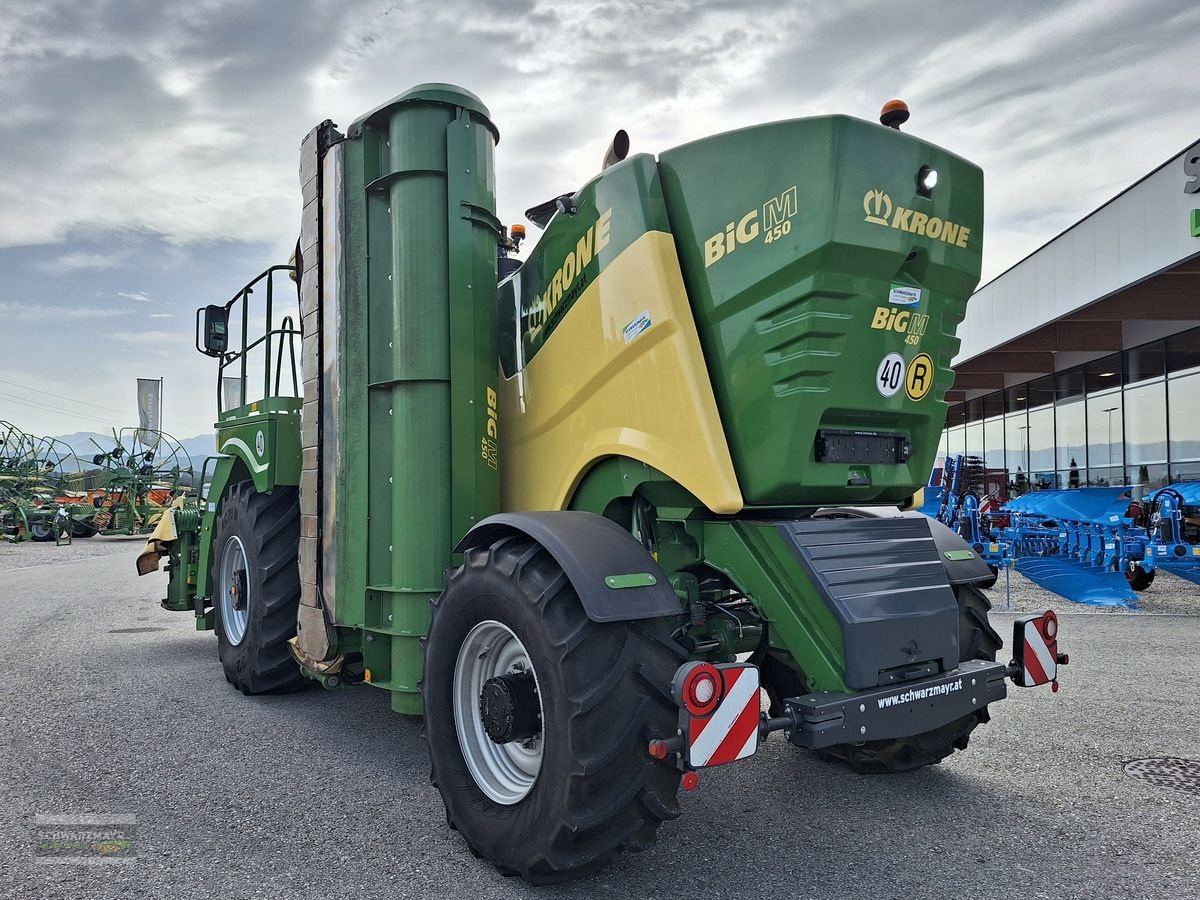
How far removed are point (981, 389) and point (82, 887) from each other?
79.2ft

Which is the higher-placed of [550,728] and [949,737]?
[550,728]

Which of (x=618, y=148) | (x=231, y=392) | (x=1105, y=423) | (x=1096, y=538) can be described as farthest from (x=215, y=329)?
(x=1105, y=423)

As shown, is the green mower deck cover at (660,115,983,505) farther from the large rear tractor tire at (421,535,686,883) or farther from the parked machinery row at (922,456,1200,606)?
the parked machinery row at (922,456,1200,606)

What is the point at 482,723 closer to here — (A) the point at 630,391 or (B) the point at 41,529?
(A) the point at 630,391

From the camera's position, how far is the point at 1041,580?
11.4 metres

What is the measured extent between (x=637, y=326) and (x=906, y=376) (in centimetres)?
113

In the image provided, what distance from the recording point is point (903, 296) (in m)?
3.34

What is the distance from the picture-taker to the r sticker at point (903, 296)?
130 inches

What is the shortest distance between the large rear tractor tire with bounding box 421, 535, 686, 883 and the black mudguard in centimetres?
8

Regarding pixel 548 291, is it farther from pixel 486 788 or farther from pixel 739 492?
pixel 486 788

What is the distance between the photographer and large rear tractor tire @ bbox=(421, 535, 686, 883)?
110 inches

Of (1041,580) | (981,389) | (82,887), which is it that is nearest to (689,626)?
(82,887)

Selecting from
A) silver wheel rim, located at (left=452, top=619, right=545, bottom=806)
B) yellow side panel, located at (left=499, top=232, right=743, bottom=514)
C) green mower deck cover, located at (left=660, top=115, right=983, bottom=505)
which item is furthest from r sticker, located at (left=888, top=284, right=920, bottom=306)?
silver wheel rim, located at (left=452, top=619, right=545, bottom=806)

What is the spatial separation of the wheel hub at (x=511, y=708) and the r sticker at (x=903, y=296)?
80.6 inches
